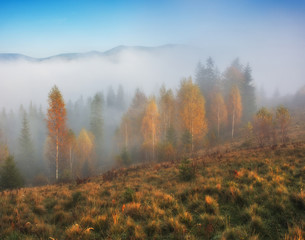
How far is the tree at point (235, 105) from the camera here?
30969mm

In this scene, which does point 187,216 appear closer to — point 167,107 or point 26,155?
point 167,107

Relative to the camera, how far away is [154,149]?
84.2 feet

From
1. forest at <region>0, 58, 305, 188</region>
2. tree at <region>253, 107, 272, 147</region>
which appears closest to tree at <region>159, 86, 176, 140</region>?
forest at <region>0, 58, 305, 188</region>

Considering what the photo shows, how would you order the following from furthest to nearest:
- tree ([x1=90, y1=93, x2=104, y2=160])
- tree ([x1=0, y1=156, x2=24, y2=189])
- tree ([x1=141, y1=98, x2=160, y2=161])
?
tree ([x1=90, y1=93, x2=104, y2=160]) < tree ([x1=141, y1=98, x2=160, y2=161]) < tree ([x1=0, y1=156, x2=24, y2=189])

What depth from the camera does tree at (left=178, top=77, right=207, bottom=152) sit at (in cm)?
2362

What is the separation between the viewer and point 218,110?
99.7ft

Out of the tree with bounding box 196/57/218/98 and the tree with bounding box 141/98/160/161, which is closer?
the tree with bounding box 141/98/160/161

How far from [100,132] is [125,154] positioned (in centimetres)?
1891

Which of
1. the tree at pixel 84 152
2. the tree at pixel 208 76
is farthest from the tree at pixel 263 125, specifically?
the tree at pixel 84 152

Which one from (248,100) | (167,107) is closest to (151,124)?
(167,107)

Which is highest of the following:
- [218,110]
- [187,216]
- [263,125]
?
[218,110]

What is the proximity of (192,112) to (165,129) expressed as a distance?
7711mm

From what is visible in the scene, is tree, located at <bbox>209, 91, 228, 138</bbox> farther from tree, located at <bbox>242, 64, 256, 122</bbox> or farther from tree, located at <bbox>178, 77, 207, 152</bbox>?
tree, located at <bbox>242, 64, 256, 122</bbox>

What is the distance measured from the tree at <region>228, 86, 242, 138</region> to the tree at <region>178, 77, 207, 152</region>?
422 inches
